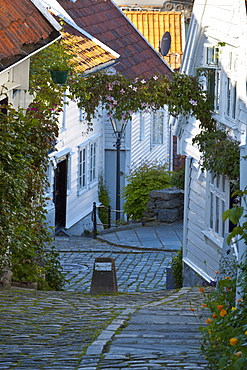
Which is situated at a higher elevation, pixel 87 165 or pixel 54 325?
pixel 87 165

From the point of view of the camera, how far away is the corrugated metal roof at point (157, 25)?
95.8 feet

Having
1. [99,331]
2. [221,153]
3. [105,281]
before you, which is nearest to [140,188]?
[105,281]

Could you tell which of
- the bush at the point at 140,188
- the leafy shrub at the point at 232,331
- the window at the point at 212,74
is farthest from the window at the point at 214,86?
the bush at the point at 140,188

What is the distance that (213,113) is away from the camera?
37.6ft

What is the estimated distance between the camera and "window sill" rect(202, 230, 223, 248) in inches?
430

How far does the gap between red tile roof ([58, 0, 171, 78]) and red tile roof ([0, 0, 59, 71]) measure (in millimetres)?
10270

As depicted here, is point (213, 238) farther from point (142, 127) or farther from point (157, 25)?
point (157, 25)

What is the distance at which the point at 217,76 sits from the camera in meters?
11.5

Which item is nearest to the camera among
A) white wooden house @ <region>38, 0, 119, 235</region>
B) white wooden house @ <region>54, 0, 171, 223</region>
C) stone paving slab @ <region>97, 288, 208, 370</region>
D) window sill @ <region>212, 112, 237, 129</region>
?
stone paving slab @ <region>97, 288, 208, 370</region>

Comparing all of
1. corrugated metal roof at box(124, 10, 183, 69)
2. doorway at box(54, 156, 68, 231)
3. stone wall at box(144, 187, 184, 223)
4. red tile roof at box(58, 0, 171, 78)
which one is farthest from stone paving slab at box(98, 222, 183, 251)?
corrugated metal roof at box(124, 10, 183, 69)

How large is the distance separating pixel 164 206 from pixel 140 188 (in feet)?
3.88

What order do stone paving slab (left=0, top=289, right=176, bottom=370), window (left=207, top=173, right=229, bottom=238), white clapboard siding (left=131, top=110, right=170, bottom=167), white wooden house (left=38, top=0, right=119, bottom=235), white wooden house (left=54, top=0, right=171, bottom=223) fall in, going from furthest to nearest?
white clapboard siding (left=131, top=110, right=170, bottom=167) < white wooden house (left=54, top=0, right=171, bottom=223) < white wooden house (left=38, top=0, right=119, bottom=235) < window (left=207, top=173, right=229, bottom=238) < stone paving slab (left=0, top=289, right=176, bottom=370)

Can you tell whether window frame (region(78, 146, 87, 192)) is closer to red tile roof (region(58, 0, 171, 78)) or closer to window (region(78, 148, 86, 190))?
window (region(78, 148, 86, 190))

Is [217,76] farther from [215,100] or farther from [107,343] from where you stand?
[107,343]
